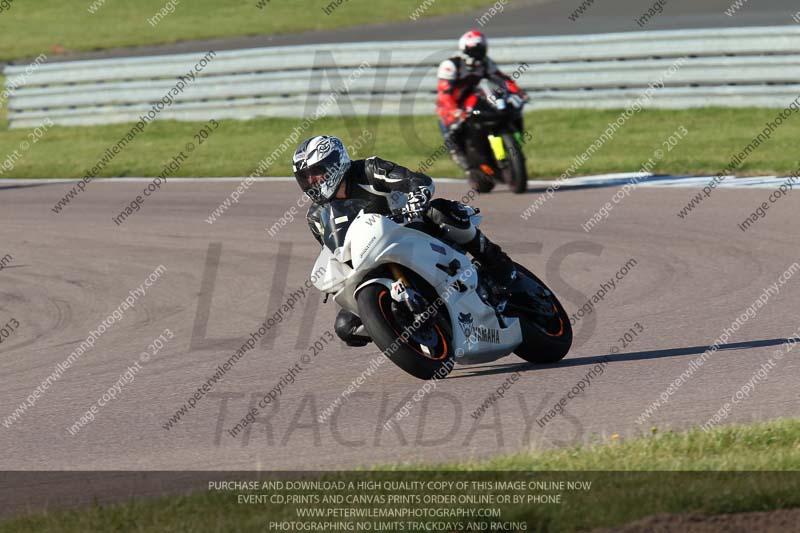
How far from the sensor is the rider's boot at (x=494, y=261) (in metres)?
8.27

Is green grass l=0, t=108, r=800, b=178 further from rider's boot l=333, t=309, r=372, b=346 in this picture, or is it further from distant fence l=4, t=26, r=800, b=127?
rider's boot l=333, t=309, r=372, b=346

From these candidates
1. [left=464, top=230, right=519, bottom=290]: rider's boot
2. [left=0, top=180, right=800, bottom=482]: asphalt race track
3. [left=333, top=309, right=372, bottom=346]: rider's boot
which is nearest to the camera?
[left=0, top=180, right=800, bottom=482]: asphalt race track

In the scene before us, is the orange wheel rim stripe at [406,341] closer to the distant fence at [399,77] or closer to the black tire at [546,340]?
the black tire at [546,340]

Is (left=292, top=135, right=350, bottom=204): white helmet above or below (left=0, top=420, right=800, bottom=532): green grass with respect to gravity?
above

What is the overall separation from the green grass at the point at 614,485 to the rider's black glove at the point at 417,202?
1988 millimetres

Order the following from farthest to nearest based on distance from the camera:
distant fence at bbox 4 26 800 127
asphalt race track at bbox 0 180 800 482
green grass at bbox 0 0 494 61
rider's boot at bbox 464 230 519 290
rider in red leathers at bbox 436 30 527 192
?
green grass at bbox 0 0 494 61 < distant fence at bbox 4 26 800 127 < rider in red leathers at bbox 436 30 527 192 < rider's boot at bbox 464 230 519 290 < asphalt race track at bbox 0 180 800 482

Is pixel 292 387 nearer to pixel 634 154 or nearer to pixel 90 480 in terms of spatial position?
pixel 90 480

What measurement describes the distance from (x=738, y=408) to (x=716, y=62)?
1326 centimetres

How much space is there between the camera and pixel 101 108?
24578mm

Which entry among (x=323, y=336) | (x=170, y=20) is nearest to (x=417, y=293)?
(x=323, y=336)

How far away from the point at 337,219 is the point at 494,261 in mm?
1122

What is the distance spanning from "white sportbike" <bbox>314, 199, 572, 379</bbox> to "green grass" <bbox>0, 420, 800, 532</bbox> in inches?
64.5

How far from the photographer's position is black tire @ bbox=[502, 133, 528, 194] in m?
15.5

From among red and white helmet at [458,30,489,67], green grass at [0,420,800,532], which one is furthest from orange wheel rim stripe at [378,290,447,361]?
red and white helmet at [458,30,489,67]
